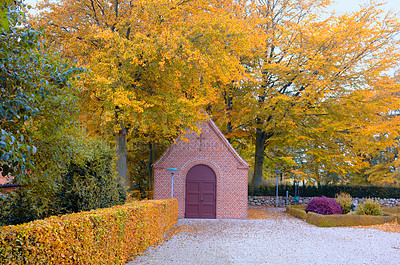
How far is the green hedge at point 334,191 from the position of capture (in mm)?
28609

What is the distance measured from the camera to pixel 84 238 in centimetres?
646

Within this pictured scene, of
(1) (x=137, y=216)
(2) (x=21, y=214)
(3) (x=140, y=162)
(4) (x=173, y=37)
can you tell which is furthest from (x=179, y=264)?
(3) (x=140, y=162)

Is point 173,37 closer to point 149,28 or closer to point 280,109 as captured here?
point 149,28

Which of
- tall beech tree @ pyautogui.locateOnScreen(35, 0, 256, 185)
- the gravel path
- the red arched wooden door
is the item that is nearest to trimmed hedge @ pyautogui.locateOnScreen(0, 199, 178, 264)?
the gravel path

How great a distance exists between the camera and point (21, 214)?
409 inches

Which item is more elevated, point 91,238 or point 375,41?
point 375,41

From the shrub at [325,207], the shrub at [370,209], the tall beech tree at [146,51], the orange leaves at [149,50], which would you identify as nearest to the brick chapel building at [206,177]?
the tall beech tree at [146,51]

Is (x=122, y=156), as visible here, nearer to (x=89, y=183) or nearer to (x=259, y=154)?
(x=89, y=183)

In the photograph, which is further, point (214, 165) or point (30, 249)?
point (214, 165)

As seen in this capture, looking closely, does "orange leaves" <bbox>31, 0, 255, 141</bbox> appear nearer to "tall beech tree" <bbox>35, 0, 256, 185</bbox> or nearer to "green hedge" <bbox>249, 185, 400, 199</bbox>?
"tall beech tree" <bbox>35, 0, 256, 185</bbox>

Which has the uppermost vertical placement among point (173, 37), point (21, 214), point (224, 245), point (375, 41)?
point (375, 41)

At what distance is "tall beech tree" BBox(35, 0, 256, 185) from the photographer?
47.8 ft

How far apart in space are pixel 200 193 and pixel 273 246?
8638 millimetres

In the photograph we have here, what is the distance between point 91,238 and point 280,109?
58.1ft
